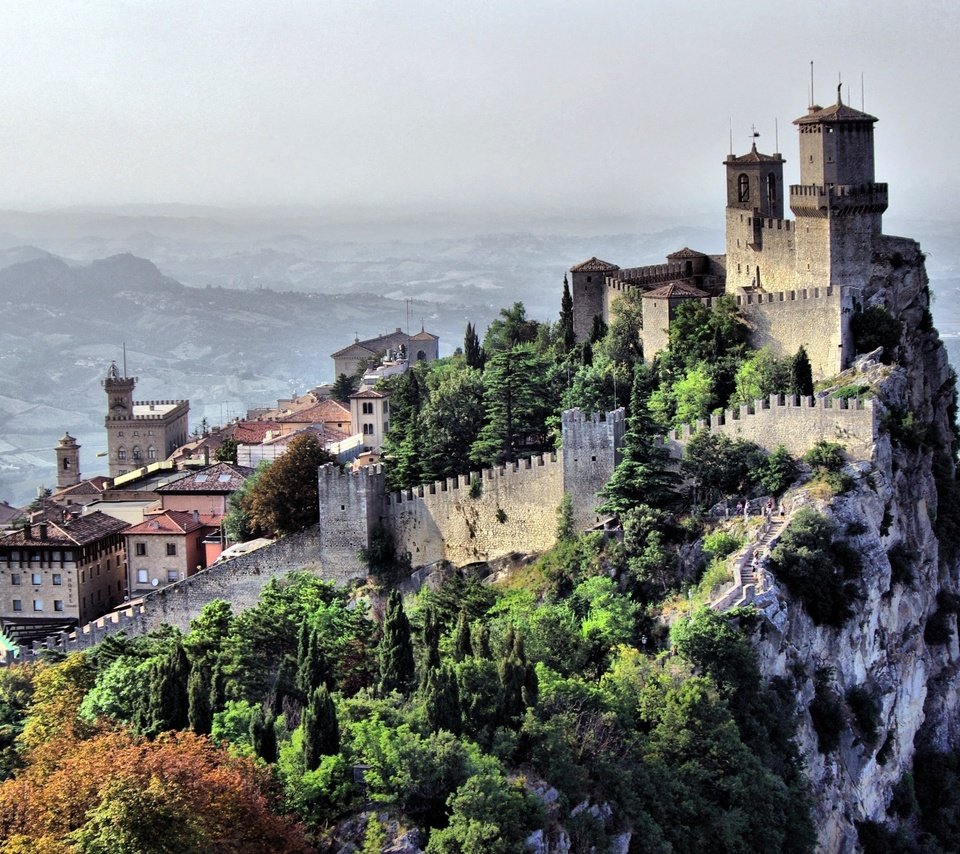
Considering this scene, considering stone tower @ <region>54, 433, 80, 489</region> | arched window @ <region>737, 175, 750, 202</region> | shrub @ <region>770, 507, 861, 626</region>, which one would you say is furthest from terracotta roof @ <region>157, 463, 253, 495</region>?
stone tower @ <region>54, 433, 80, 489</region>

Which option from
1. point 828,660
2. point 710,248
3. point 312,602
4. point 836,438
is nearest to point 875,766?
point 828,660

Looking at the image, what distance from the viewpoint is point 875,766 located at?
4138cm

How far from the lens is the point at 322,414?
6462cm

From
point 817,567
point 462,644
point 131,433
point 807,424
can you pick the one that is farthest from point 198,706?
point 131,433

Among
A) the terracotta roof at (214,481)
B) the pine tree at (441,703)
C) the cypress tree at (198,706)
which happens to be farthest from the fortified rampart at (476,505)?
the cypress tree at (198,706)

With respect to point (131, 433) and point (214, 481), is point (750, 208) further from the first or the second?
point (131, 433)

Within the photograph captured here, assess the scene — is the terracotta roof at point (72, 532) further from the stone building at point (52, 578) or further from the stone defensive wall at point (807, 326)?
the stone defensive wall at point (807, 326)

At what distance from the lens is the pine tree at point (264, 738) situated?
30.4m

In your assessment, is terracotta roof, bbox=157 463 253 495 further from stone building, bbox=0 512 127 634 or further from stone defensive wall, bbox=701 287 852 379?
stone defensive wall, bbox=701 287 852 379

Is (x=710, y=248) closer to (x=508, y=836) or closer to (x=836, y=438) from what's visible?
(x=836, y=438)

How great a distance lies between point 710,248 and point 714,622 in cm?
13935

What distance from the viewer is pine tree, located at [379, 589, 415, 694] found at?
36.1 meters

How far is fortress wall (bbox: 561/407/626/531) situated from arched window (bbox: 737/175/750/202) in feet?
37.7

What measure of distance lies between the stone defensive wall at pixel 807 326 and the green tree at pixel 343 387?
81.0 feet
